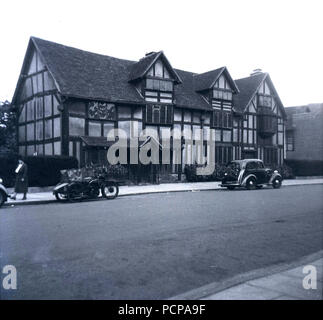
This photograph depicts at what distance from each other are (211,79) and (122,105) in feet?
31.2

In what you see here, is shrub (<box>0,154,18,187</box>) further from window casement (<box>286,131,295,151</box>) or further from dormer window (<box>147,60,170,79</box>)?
window casement (<box>286,131,295,151</box>)

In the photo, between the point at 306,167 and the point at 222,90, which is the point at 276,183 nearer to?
the point at 222,90

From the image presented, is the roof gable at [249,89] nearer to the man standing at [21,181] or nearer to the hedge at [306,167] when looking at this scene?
the hedge at [306,167]

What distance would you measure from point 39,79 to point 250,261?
22.0m

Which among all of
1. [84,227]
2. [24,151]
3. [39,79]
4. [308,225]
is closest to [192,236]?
[84,227]

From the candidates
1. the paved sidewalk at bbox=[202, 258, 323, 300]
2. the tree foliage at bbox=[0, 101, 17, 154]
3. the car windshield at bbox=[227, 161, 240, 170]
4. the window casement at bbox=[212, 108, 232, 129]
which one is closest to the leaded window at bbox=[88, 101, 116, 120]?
the car windshield at bbox=[227, 161, 240, 170]

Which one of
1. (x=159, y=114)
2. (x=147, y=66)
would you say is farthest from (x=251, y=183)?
(x=147, y=66)

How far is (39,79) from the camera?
952 inches

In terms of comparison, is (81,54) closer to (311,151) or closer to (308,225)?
(308,225)

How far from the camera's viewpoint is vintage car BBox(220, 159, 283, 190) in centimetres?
2056

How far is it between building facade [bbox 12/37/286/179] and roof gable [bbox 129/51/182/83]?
0.08 m

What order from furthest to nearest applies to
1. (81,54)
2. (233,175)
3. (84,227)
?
(81,54) < (233,175) < (84,227)

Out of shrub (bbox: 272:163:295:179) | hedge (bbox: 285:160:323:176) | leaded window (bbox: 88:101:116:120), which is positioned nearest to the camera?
leaded window (bbox: 88:101:116:120)

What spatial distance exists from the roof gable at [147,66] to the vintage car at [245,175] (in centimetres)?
906
